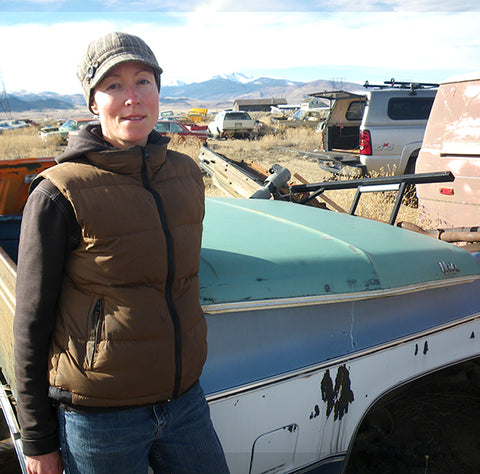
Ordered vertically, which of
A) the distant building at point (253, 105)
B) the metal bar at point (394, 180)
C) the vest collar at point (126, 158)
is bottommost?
the metal bar at point (394, 180)

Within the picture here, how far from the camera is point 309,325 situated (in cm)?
180

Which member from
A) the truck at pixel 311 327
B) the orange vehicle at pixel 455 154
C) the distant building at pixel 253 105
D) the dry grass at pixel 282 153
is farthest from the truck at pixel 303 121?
the truck at pixel 311 327

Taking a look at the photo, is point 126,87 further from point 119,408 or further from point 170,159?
point 119,408

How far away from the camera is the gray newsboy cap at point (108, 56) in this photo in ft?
4.40

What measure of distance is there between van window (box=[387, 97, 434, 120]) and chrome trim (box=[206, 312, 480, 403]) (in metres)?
8.22

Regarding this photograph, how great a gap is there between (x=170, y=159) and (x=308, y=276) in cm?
66

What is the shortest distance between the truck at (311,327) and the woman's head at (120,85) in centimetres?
54

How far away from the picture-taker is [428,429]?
117 inches

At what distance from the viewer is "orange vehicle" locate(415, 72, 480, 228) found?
402 cm

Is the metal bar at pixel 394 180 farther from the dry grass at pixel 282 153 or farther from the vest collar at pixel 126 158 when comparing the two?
the dry grass at pixel 282 153

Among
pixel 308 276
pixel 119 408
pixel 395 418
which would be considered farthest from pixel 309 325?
pixel 395 418

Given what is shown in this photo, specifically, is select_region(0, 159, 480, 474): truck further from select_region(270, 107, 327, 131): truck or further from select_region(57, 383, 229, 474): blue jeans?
select_region(270, 107, 327, 131): truck

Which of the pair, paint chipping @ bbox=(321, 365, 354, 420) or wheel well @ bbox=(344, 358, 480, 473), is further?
wheel well @ bbox=(344, 358, 480, 473)

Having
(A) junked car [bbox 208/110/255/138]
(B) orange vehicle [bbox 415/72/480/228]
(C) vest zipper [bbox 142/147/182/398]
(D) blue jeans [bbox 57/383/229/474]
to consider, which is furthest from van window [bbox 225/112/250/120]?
(D) blue jeans [bbox 57/383/229/474]
